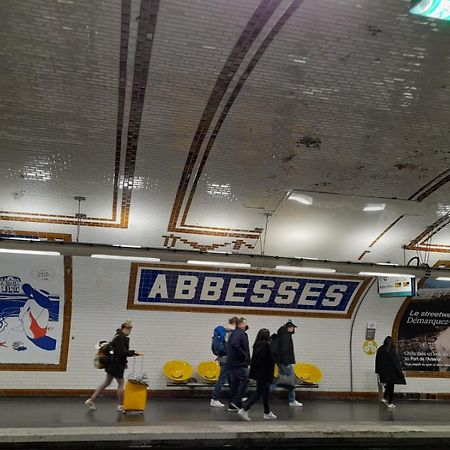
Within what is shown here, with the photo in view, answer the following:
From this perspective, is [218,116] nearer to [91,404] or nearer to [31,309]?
[91,404]

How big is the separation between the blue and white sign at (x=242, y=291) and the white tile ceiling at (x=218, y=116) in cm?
156

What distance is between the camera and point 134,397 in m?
7.70

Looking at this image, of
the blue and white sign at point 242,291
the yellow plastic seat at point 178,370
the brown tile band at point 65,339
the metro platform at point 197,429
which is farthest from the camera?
the blue and white sign at point 242,291

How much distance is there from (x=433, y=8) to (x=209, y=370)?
341 inches

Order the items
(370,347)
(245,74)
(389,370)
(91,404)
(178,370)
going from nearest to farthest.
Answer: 1. (245,74)
2. (91,404)
3. (389,370)
4. (178,370)
5. (370,347)

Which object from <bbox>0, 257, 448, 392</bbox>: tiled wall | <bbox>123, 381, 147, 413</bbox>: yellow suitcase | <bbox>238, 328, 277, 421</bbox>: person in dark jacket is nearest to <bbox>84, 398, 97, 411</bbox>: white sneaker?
<bbox>123, 381, 147, 413</bbox>: yellow suitcase

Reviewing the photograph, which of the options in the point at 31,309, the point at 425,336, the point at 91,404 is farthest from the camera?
the point at 425,336

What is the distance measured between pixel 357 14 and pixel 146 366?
27.3 feet

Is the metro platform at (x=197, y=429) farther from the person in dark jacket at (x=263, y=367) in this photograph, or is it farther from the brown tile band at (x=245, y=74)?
the brown tile band at (x=245, y=74)

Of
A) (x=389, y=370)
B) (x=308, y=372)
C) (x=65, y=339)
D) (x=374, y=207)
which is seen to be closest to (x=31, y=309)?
(x=65, y=339)

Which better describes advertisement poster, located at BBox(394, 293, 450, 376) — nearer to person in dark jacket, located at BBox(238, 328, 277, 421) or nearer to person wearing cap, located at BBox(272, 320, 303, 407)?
person wearing cap, located at BBox(272, 320, 303, 407)

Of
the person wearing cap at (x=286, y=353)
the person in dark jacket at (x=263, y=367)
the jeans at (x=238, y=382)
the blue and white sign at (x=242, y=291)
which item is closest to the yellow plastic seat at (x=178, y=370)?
the blue and white sign at (x=242, y=291)

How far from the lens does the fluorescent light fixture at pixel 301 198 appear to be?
7.74 m

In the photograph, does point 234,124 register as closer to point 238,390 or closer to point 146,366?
point 238,390
